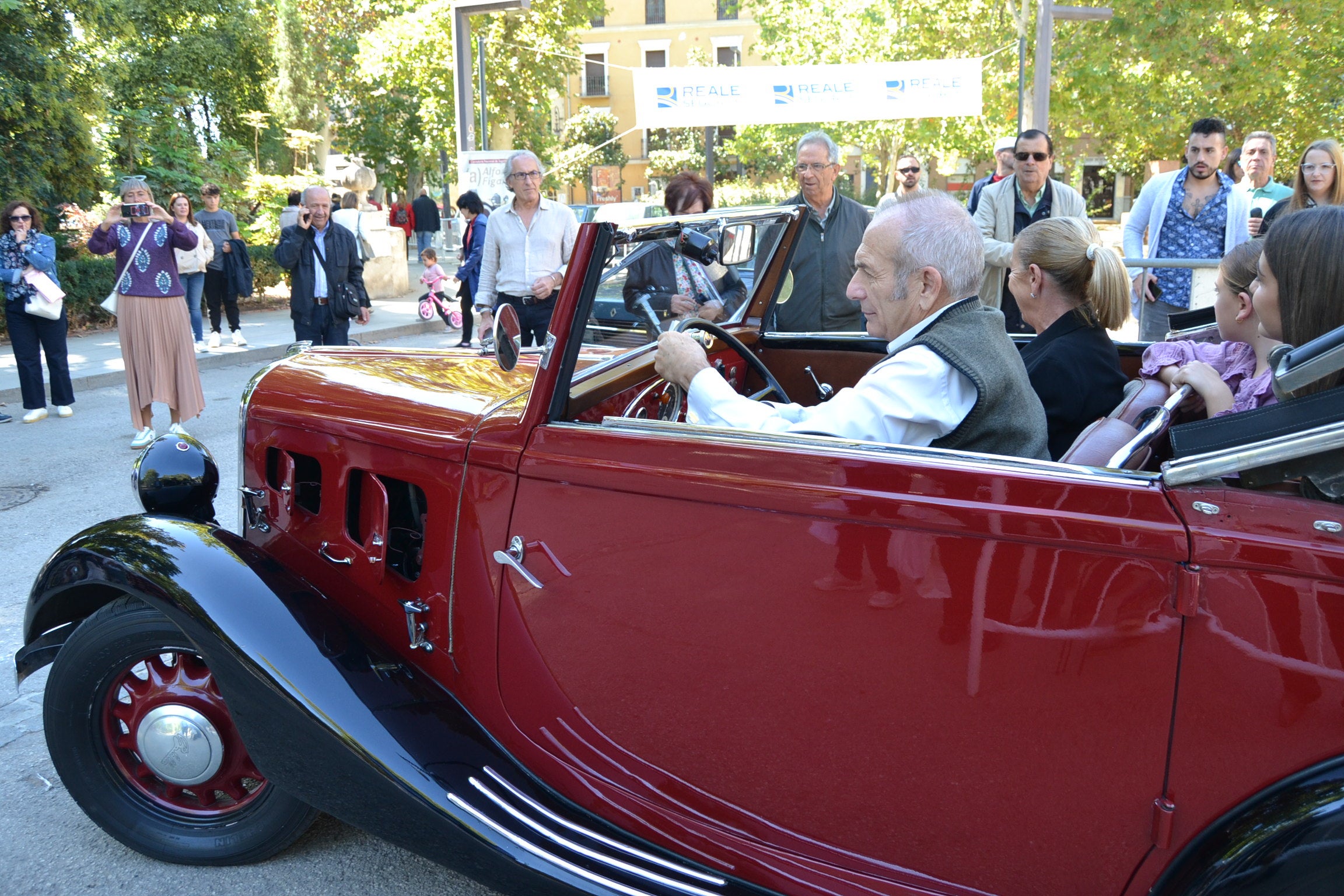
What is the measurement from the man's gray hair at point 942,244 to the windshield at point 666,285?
0.62m

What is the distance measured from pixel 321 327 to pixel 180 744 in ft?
18.6

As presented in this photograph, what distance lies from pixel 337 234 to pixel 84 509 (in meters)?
2.93

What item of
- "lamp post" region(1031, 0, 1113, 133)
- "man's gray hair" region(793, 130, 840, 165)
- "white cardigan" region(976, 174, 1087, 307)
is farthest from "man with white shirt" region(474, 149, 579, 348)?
"lamp post" region(1031, 0, 1113, 133)

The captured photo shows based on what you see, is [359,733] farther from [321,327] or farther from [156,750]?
[321,327]

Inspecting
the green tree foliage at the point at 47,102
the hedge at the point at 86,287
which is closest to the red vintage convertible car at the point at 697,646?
the hedge at the point at 86,287

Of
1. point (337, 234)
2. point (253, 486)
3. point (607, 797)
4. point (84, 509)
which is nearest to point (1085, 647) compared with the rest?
point (607, 797)

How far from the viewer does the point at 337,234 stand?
750 cm

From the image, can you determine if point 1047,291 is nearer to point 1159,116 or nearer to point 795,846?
point 795,846

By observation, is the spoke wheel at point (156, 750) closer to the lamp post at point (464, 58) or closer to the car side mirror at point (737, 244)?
the car side mirror at point (737, 244)

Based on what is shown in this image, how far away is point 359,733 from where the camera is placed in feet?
6.95

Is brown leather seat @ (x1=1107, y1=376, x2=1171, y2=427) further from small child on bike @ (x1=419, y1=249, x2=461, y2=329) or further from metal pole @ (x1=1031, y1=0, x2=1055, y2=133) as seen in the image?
metal pole @ (x1=1031, y1=0, x2=1055, y2=133)

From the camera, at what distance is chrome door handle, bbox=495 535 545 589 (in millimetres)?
2055

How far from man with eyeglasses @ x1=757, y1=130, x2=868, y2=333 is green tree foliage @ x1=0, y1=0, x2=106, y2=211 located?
424 inches

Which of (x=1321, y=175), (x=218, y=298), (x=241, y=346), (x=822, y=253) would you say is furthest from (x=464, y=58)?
(x=1321, y=175)
